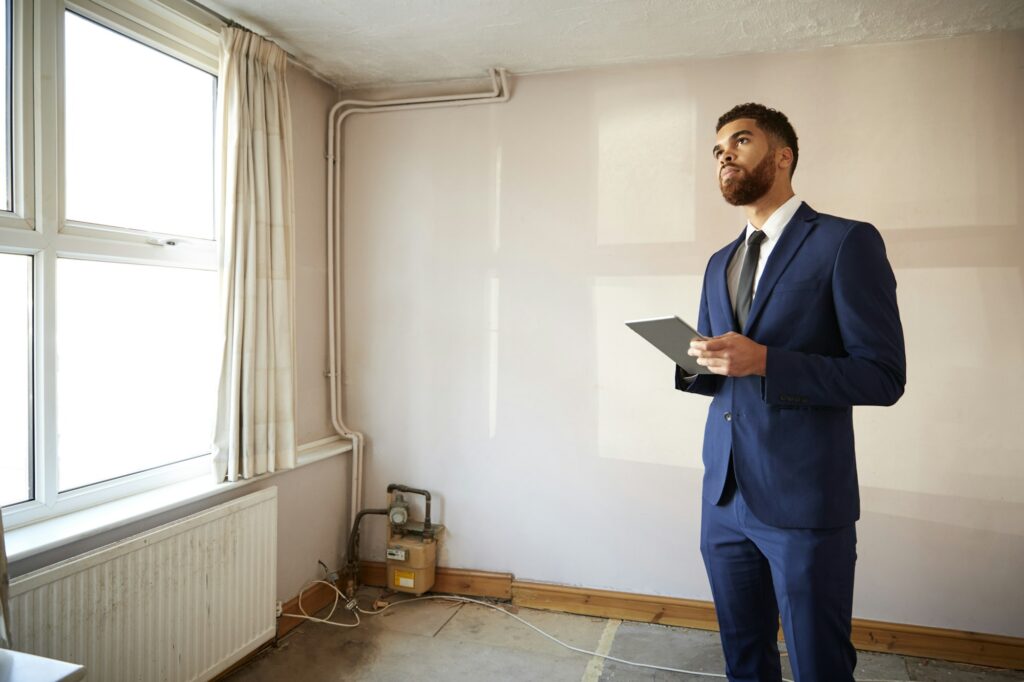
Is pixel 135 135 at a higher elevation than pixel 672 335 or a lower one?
higher

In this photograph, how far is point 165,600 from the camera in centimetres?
214

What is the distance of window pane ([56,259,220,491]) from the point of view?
215 cm

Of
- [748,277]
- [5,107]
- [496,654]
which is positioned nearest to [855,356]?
[748,277]

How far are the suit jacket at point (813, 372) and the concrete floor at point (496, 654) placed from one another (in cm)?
128

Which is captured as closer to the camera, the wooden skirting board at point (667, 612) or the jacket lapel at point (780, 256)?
the jacket lapel at point (780, 256)

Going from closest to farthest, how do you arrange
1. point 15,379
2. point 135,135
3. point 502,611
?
1. point 15,379
2. point 135,135
3. point 502,611

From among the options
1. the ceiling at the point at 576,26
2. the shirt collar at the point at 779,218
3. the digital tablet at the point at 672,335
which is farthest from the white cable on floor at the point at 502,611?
the ceiling at the point at 576,26

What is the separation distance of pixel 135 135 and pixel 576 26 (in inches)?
67.7

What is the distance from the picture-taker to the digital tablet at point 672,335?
1572 mm

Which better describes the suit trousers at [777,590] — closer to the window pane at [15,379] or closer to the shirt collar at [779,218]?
the shirt collar at [779,218]

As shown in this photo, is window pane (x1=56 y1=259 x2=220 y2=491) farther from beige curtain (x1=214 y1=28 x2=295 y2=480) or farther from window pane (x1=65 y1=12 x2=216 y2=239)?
window pane (x1=65 y1=12 x2=216 y2=239)

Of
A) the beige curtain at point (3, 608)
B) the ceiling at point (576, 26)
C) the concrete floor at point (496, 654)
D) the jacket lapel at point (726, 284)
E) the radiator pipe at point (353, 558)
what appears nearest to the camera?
the beige curtain at point (3, 608)

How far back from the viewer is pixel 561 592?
3104mm

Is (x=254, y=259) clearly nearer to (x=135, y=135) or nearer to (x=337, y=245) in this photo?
(x=135, y=135)
